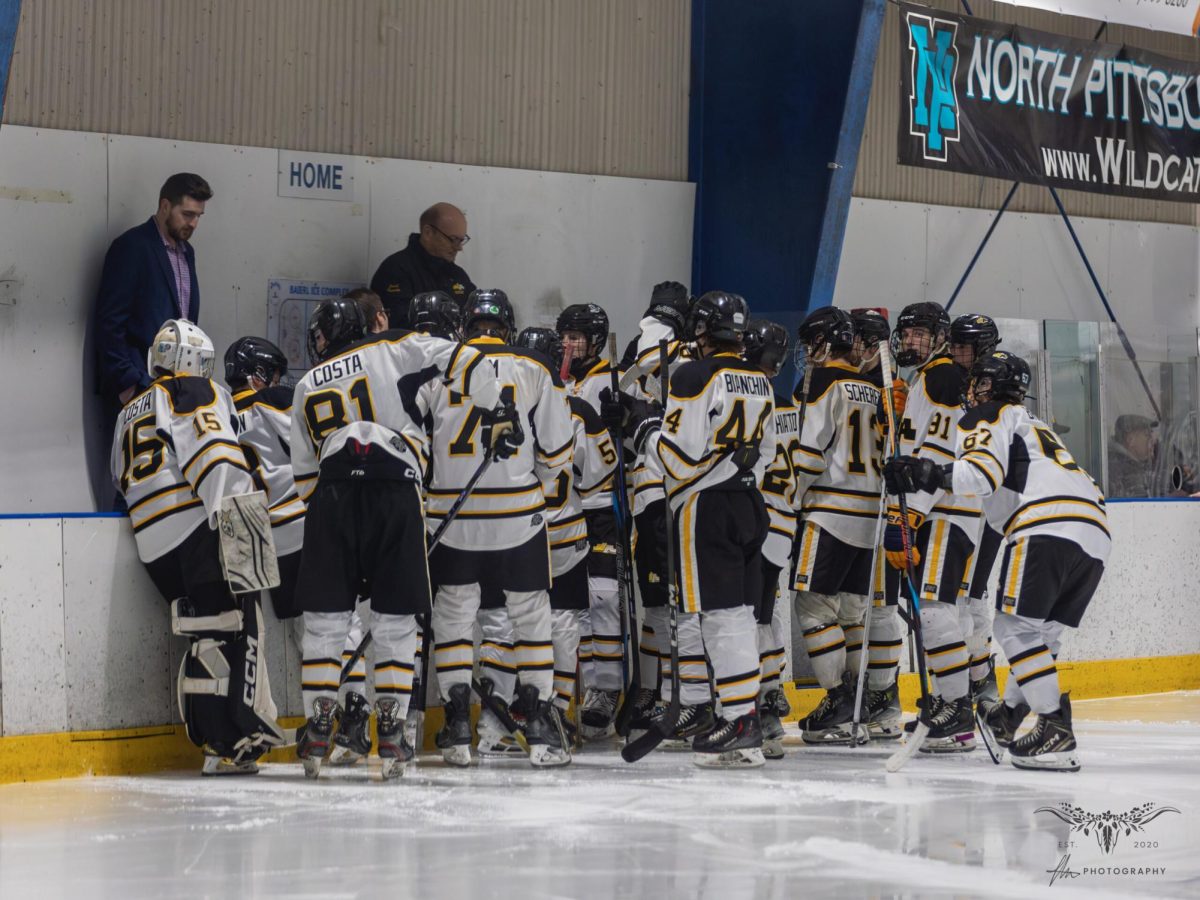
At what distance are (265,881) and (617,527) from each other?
2816 millimetres

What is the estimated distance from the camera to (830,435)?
6379mm

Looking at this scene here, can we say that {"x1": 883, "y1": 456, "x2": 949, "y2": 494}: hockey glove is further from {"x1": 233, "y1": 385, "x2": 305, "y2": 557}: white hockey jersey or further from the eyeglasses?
the eyeglasses

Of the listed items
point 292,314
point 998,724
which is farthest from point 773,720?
point 292,314

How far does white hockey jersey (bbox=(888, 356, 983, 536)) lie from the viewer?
20.8 ft

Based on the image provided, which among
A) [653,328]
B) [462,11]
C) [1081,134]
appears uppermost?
[462,11]

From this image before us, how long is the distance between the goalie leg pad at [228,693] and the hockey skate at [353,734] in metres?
0.21

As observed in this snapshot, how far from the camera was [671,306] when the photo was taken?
6578mm

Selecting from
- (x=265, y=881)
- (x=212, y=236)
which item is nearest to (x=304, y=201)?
(x=212, y=236)

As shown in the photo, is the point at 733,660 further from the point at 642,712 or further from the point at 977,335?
the point at 977,335

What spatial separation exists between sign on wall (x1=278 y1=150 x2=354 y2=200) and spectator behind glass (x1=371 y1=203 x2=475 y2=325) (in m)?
0.46

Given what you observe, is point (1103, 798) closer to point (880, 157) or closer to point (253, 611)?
point (253, 611)

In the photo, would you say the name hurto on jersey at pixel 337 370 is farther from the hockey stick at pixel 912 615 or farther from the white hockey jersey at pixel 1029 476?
the white hockey jersey at pixel 1029 476

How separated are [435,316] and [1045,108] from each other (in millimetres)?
3782

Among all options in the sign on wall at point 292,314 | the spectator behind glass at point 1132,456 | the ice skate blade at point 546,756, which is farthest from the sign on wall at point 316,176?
the spectator behind glass at point 1132,456
